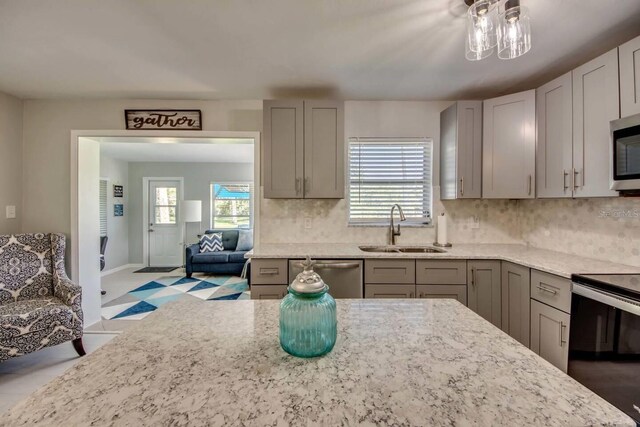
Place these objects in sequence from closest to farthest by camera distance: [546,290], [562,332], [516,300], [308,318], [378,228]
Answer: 1. [308,318]
2. [562,332]
3. [546,290]
4. [516,300]
5. [378,228]

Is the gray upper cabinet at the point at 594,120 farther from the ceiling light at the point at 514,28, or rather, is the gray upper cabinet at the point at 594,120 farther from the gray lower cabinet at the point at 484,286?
the ceiling light at the point at 514,28

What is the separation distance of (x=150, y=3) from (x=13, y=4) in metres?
0.76

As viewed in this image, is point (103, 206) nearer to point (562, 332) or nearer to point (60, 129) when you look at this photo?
point (60, 129)

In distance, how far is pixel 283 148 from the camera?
2.71 m

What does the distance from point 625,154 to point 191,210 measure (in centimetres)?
611

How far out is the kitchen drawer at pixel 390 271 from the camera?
2424 millimetres

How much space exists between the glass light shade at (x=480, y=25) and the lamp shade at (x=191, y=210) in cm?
563

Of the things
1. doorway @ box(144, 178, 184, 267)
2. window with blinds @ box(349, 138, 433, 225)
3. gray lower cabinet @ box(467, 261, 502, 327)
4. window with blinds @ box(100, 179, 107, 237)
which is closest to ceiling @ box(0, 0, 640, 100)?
window with blinds @ box(349, 138, 433, 225)

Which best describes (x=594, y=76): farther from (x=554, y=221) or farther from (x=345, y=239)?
(x=345, y=239)

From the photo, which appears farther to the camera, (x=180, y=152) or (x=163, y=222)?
(x=163, y=222)

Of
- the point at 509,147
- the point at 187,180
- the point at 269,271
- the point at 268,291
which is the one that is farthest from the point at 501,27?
the point at 187,180

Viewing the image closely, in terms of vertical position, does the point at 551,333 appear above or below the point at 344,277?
below

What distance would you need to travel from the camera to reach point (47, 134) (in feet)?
9.77

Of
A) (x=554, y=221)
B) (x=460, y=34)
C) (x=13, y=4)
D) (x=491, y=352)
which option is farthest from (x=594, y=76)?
(x=13, y=4)
